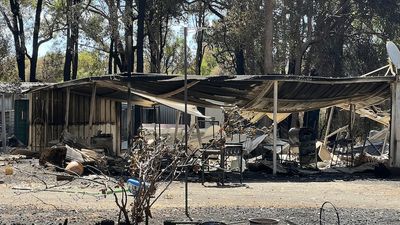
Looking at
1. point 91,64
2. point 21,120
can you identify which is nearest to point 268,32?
point 21,120

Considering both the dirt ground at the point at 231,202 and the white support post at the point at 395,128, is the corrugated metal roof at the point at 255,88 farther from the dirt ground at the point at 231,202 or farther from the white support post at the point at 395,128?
the dirt ground at the point at 231,202

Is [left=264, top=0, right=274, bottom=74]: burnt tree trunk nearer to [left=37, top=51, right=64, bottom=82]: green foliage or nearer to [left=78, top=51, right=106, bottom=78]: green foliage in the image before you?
[left=78, top=51, right=106, bottom=78]: green foliage

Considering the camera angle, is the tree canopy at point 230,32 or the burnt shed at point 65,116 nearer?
the burnt shed at point 65,116

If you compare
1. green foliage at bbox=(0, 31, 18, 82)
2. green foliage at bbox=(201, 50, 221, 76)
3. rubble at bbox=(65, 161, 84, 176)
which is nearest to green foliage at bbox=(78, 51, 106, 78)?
green foliage at bbox=(0, 31, 18, 82)

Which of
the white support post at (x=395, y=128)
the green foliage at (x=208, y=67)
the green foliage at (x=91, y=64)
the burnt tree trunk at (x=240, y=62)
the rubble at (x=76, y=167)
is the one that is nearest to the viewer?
the rubble at (x=76, y=167)

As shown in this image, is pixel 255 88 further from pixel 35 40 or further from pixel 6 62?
pixel 6 62

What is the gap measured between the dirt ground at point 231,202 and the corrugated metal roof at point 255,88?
2585mm

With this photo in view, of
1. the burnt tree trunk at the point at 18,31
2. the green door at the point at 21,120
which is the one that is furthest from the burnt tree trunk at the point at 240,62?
the burnt tree trunk at the point at 18,31

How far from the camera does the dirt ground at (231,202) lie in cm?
857

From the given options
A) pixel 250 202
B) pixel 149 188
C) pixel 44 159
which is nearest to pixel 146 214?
pixel 149 188

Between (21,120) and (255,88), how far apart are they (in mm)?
14133

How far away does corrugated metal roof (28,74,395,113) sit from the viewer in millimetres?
15812

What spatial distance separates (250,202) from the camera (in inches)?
419

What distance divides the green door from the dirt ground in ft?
39.4
